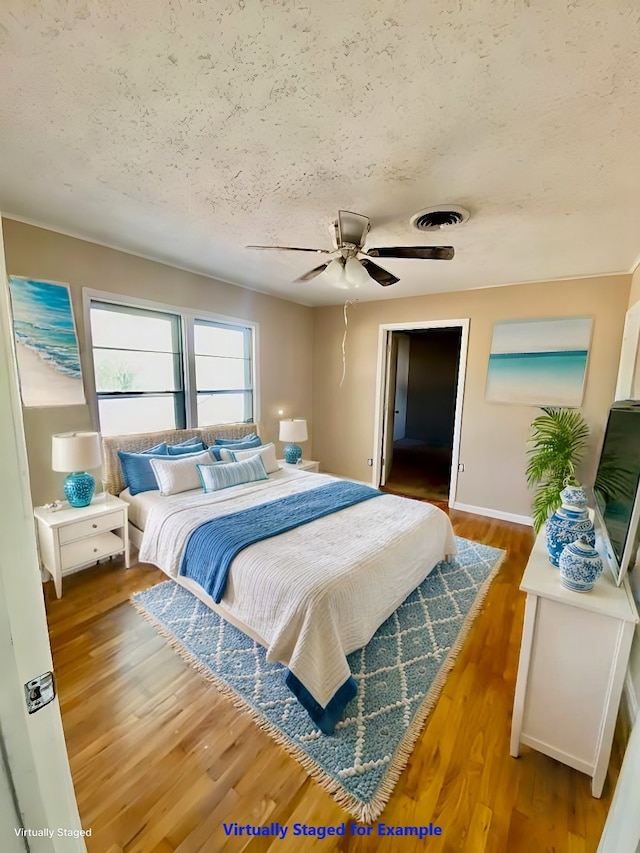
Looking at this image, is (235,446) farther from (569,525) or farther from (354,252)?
(569,525)

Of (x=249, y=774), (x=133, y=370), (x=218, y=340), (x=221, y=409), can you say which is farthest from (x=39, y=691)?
(x=218, y=340)

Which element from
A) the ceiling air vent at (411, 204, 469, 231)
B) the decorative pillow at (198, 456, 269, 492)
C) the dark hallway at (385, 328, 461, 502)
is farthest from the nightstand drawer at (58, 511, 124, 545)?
the dark hallway at (385, 328, 461, 502)

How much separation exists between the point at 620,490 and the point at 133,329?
3.60 meters

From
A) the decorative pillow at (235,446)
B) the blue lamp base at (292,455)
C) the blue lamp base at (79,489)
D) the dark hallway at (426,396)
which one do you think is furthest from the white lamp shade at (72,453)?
the dark hallway at (426,396)

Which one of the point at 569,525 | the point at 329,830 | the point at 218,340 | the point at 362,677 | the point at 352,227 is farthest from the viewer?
the point at 218,340

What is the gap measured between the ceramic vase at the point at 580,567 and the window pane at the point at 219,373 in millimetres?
3406

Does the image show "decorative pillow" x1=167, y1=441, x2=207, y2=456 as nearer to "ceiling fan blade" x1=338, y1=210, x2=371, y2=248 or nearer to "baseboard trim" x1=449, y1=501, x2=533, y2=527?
"ceiling fan blade" x1=338, y1=210, x2=371, y2=248

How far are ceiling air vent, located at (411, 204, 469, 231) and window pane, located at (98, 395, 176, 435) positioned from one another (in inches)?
106

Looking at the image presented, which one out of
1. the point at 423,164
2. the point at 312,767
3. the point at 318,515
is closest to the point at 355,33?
the point at 423,164

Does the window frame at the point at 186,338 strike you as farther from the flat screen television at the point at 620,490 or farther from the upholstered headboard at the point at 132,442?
the flat screen television at the point at 620,490

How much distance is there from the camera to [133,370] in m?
3.20

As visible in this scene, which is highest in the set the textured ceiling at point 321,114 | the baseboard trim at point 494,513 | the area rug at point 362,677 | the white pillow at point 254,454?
the textured ceiling at point 321,114

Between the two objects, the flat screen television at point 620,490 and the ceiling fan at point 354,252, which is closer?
the flat screen television at point 620,490

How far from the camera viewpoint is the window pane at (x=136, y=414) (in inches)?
120
